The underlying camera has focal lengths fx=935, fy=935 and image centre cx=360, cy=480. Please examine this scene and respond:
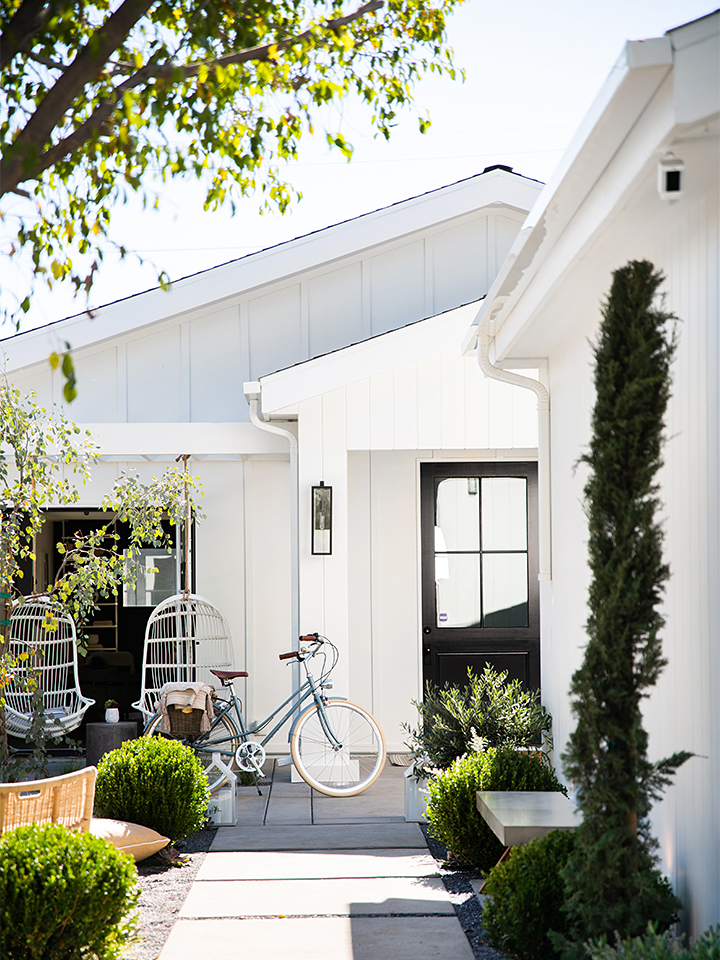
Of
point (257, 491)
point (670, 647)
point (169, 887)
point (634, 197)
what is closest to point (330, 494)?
point (257, 491)

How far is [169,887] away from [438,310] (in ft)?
18.1

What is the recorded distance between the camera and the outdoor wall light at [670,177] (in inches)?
98.1

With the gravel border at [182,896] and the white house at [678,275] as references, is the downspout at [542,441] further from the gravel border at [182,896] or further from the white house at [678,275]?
the gravel border at [182,896]

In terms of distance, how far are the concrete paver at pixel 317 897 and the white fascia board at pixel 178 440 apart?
346cm

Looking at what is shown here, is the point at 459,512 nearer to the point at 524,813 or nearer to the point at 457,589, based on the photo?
the point at 457,589

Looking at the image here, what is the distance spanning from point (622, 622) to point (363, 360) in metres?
4.28

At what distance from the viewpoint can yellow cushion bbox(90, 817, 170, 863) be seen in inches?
175

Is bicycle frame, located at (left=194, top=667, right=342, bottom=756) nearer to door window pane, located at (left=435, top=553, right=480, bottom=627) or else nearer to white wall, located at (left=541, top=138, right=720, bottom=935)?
door window pane, located at (left=435, top=553, right=480, bottom=627)

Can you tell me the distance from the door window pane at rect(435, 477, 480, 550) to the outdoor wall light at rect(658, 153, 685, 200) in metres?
5.21

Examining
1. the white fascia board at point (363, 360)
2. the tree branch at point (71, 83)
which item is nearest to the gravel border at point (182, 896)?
the tree branch at point (71, 83)

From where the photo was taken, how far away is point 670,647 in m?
3.31

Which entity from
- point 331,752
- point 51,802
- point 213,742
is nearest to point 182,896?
point 51,802

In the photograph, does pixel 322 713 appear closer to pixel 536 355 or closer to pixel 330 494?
pixel 330 494

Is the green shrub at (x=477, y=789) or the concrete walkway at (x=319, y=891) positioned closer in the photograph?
the concrete walkway at (x=319, y=891)
